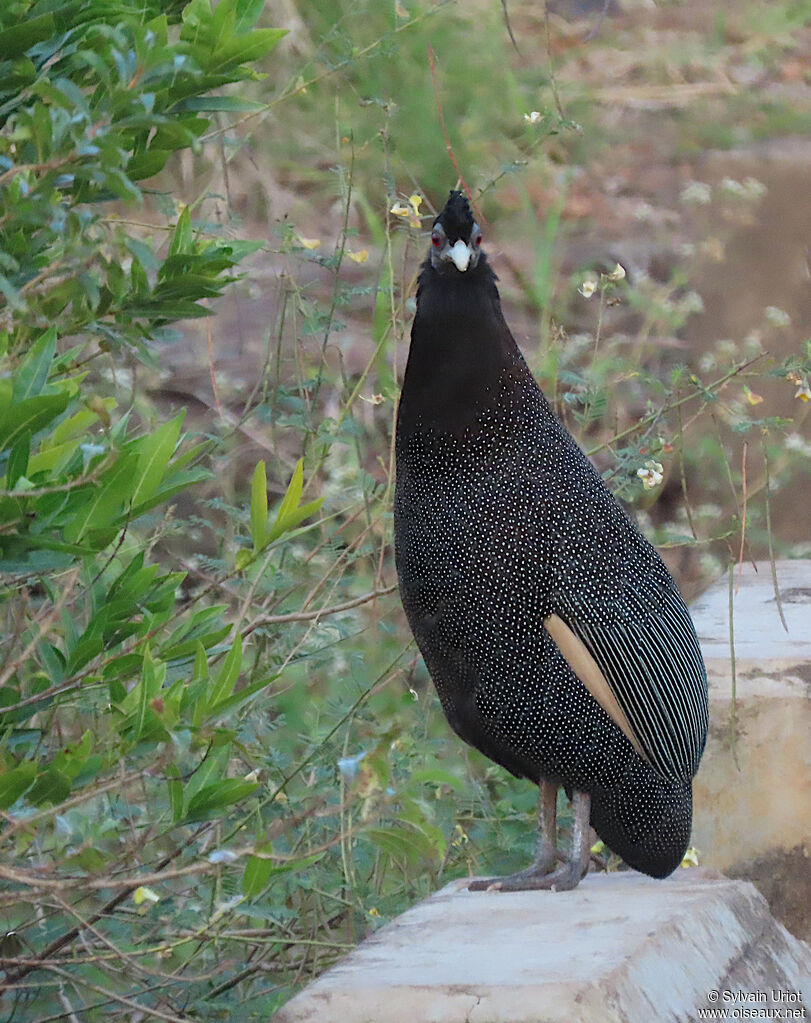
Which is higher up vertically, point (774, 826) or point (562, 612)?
point (562, 612)

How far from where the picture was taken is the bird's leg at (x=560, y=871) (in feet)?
9.75

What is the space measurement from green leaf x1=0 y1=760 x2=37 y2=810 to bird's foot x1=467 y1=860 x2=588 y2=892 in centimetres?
136

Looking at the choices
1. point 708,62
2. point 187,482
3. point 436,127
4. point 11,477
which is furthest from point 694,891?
point 708,62

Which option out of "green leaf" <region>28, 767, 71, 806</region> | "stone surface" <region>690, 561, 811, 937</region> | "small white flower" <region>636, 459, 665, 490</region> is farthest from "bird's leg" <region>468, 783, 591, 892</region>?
"green leaf" <region>28, 767, 71, 806</region>

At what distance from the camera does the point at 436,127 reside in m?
6.70

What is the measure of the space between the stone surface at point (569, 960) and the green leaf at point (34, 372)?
962 mm

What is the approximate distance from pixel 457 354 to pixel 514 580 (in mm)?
445

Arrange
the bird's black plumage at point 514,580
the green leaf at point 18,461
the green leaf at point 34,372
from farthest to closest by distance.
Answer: the bird's black plumage at point 514,580 → the green leaf at point 34,372 → the green leaf at point 18,461

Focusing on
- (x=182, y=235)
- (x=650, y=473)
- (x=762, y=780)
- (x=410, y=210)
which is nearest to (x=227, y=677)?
(x=182, y=235)

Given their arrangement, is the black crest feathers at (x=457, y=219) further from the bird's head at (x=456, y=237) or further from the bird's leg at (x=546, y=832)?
the bird's leg at (x=546, y=832)

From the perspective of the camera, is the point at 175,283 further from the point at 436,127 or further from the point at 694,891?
the point at 436,127

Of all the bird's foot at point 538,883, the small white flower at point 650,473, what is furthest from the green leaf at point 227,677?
the small white flower at point 650,473

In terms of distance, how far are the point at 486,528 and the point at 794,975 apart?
3.14 feet

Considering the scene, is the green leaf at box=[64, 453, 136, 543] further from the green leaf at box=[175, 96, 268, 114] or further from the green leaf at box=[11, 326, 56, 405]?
the green leaf at box=[175, 96, 268, 114]
